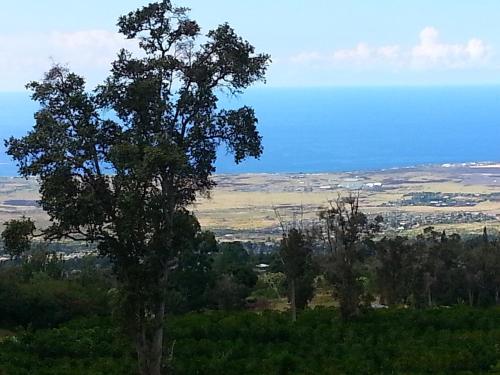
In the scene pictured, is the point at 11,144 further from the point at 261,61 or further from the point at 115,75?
the point at 261,61

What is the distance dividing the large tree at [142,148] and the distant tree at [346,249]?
9368 mm

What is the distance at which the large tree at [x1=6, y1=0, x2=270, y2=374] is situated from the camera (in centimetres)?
1039

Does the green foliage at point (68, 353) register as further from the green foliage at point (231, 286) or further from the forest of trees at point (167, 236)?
the green foliage at point (231, 286)

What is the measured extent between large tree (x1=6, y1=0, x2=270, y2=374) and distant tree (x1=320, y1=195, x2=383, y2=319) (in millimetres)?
9368

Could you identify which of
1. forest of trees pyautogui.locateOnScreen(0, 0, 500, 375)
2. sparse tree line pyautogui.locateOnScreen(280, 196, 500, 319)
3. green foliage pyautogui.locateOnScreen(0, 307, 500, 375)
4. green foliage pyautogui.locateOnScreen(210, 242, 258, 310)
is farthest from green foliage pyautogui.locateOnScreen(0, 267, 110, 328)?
sparse tree line pyautogui.locateOnScreen(280, 196, 500, 319)

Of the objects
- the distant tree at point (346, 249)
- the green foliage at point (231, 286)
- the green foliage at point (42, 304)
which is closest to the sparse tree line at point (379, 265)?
the distant tree at point (346, 249)

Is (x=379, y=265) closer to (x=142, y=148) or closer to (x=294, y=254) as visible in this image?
(x=294, y=254)

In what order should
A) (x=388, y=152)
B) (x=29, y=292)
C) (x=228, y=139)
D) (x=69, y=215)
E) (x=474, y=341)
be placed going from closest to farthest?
(x=69, y=215) < (x=228, y=139) < (x=474, y=341) < (x=29, y=292) < (x=388, y=152)

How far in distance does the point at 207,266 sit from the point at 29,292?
9228 millimetres

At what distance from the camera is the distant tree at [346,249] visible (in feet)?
68.8

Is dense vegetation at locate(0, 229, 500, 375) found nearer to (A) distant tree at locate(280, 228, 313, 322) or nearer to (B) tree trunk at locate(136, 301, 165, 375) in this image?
(B) tree trunk at locate(136, 301, 165, 375)

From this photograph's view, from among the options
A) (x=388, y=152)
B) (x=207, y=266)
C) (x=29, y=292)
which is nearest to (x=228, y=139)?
(x=29, y=292)

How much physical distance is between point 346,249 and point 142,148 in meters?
11.9

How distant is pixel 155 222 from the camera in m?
10.7
